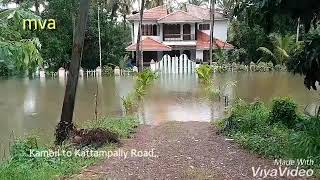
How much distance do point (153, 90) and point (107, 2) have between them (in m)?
16.7

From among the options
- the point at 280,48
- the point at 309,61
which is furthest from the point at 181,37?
the point at 309,61

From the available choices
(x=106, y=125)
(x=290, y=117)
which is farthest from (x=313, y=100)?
(x=106, y=125)

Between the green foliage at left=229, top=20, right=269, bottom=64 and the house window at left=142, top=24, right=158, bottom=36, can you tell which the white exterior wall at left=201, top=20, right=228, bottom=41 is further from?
the house window at left=142, top=24, right=158, bottom=36

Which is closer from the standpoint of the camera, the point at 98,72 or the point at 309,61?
the point at 309,61

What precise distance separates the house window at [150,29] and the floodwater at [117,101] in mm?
15827

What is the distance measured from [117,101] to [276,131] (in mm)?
10849

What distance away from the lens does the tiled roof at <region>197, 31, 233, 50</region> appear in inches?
1561

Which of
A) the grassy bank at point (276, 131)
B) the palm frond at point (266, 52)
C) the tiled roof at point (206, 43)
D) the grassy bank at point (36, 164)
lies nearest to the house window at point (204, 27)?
the tiled roof at point (206, 43)

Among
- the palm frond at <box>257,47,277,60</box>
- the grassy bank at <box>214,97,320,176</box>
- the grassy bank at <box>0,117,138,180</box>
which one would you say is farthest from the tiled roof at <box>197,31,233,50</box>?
the grassy bank at <box>0,117,138,180</box>

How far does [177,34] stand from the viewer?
1641 inches

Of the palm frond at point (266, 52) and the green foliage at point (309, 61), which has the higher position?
the green foliage at point (309, 61)

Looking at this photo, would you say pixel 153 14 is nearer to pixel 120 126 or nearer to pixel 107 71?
pixel 107 71

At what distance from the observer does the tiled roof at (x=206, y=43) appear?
1561 inches

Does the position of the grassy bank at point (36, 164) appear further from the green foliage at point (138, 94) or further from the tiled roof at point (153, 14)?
the tiled roof at point (153, 14)
